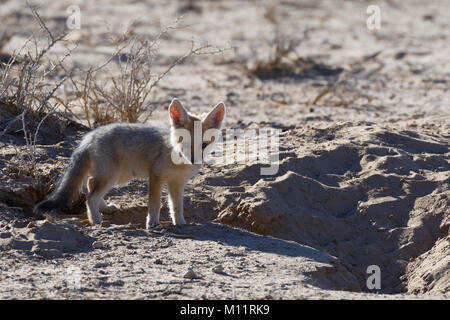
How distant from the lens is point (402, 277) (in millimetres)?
5977

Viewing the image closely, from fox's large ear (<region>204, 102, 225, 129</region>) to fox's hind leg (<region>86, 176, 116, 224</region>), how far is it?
967 millimetres

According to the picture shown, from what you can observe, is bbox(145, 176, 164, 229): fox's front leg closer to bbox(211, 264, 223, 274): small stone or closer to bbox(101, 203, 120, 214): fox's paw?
bbox(101, 203, 120, 214): fox's paw

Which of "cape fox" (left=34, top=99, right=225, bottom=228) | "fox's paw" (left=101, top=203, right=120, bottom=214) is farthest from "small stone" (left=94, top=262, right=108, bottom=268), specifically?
"fox's paw" (left=101, top=203, right=120, bottom=214)

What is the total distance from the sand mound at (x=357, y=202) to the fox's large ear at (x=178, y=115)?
3.41ft

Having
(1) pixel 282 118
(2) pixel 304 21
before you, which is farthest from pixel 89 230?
(2) pixel 304 21

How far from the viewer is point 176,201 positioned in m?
6.13

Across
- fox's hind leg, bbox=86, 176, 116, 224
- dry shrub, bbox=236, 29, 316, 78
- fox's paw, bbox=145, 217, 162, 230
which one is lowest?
fox's paw, bbox=145, 217, 162, 230

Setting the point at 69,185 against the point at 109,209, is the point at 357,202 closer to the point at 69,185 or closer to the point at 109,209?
the point at 109,209

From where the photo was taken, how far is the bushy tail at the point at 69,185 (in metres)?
5.68

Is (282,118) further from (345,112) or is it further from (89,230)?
(89,230)

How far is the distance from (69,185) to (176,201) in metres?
0.94

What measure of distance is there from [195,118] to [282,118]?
4.21 metres

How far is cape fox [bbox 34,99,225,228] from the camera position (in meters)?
5.89

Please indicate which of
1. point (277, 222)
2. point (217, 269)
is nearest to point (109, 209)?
point (277, 222)
